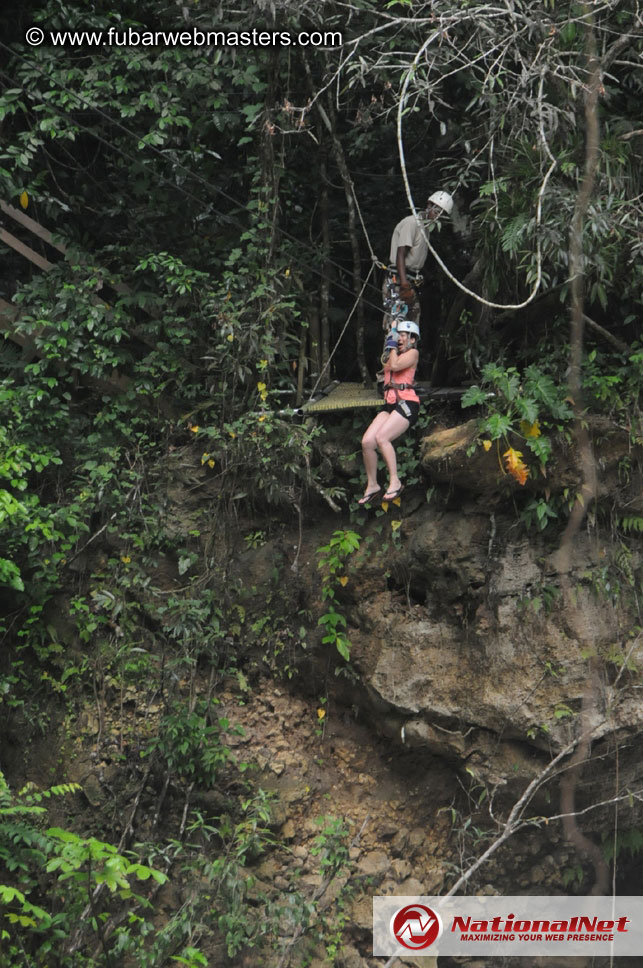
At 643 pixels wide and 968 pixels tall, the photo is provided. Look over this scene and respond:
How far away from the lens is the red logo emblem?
6336mm

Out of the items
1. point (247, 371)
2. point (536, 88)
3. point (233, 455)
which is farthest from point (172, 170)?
point (536, 88)

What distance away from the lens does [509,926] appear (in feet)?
22.6

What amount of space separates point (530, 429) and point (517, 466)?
27 centimetres

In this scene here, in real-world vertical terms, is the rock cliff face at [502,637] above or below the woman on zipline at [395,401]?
below

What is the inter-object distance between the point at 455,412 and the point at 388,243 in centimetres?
179

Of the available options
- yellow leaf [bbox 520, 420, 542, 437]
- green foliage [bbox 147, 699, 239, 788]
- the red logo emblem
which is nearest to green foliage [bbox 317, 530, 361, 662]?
green foliage [bbox 147, 699, 239, 788]

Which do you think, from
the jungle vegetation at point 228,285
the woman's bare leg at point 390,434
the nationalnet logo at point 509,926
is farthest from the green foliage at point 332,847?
the woman's bare leg at point 390,434

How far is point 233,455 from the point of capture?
7.05 metres

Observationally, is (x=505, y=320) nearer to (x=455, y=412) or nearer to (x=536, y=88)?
(x=455, y=412)

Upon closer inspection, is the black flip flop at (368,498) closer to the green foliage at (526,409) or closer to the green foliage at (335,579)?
the green foliage at (335,579)

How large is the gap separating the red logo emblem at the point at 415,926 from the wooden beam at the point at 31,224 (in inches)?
213

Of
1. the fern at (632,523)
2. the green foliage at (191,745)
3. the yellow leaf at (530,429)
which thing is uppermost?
the yellow leaf at (530,429)

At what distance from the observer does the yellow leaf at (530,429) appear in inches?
244

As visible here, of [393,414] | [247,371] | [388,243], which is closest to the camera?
[393,414]
